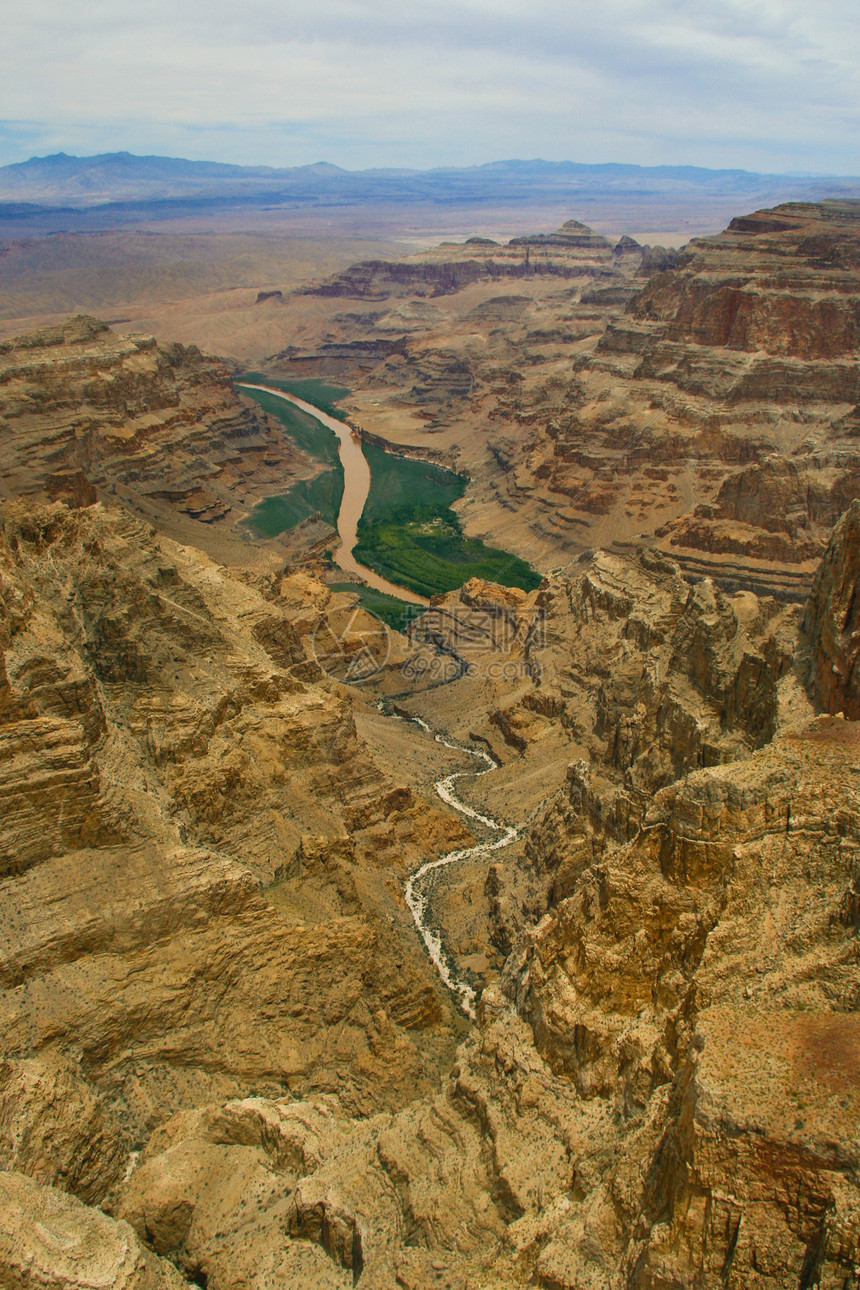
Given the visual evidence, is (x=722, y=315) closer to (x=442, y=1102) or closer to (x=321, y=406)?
(x=321, y=406)

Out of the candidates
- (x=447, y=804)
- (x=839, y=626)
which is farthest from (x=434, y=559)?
(x=839, y=626)

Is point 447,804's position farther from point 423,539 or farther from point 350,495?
point 350,495

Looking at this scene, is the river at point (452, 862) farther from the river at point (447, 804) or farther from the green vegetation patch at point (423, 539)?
the green vegetation patch at point (423, 539)

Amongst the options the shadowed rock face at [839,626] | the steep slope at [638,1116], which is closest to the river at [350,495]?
the shadowed rock face at [839,626]

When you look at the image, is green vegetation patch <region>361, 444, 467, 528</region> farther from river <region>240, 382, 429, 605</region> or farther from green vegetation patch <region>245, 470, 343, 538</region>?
green vegetation patch <region>245, 470, 343, 538</region>

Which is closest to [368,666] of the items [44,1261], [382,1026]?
[382,1026]

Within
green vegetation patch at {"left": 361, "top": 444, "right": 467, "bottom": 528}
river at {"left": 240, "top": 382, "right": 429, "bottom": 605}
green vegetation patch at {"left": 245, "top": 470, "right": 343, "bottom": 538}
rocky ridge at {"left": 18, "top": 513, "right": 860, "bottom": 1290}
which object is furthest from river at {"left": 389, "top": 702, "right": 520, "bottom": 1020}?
green vegetation patch at {"left": 361, "top": 444, "right": 467, "bottom": 528}
